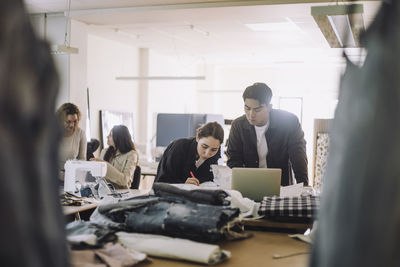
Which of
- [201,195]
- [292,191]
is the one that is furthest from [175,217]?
[292,191]

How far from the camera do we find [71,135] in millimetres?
4344

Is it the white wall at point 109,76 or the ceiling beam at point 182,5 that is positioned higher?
the ceiling beam at point 182,5

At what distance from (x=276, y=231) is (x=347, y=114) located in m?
1.17

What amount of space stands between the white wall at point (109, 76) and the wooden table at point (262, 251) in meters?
6.74

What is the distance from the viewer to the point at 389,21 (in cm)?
57

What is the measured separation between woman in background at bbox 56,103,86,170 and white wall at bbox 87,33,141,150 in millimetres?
3531

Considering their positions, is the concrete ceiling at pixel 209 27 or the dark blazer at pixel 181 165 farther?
the concrete ceiling at pixel 209 27

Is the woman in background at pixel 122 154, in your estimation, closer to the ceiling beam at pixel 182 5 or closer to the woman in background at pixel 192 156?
the woman in background at pixel 192 156

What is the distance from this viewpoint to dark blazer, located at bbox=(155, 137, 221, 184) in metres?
3.09

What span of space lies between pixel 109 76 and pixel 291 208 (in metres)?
7.21

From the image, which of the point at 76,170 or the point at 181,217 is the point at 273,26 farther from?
the point at 181,217

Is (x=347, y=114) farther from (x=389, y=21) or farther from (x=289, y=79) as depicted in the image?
(x=289, y=79)

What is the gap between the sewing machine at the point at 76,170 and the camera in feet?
10.6

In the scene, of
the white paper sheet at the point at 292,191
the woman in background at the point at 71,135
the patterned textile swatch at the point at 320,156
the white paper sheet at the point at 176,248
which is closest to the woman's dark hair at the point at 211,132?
the patterned textile swatch at the point at 320,156
